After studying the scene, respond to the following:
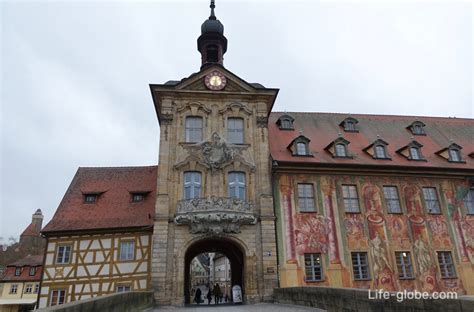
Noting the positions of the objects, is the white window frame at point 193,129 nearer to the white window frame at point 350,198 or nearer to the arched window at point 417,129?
the white window frame at point 350,198

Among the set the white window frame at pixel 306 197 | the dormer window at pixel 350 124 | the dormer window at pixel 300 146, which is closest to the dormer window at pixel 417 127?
the dormer window at pixel 350 124

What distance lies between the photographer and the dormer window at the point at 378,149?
2155 cm

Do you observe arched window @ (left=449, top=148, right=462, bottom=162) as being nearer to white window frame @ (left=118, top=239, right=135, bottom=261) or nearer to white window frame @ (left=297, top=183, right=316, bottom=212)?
white window frame @ (left=297, top=183, right=316, bottom=212)

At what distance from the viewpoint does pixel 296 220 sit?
61.9 feet

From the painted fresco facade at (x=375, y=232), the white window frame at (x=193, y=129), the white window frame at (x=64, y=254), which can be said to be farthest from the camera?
the white window frame at (x=193, y=129)

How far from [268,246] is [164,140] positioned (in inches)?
327

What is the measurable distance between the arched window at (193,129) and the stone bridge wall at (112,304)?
29.2ft

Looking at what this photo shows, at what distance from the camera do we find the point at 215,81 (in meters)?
21.6

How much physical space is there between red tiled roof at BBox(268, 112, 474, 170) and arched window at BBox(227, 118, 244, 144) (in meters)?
2.10

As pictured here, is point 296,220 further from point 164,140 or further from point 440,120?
point 440,120

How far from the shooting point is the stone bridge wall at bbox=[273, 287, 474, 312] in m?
5.73

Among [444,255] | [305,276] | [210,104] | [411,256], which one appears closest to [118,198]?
[210,104]

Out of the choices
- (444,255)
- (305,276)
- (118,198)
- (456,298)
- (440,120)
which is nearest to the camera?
(456,298)

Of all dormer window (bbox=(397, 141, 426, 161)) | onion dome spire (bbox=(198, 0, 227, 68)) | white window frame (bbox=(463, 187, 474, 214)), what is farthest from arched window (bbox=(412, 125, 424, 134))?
onion dome spire (bbox=(198, 0, 227, 68))
